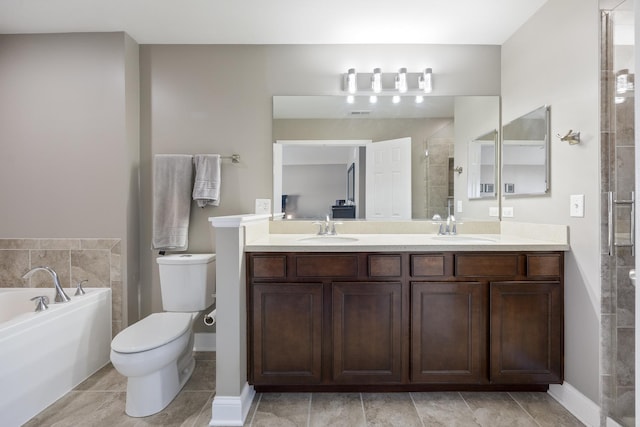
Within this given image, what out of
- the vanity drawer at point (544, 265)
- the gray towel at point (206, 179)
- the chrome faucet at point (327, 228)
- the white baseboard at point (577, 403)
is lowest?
the white baseboard at point (577, 403)

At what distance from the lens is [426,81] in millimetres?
2459

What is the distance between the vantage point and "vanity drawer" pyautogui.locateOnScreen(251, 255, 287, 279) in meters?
1.78

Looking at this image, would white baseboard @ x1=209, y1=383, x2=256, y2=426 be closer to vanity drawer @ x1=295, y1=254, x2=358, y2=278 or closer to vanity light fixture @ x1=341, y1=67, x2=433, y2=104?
vanity drawer @ x1=295, y1=254, x2=358, y2=278

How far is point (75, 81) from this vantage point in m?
2.40

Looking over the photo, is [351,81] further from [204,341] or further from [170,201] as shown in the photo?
[204,341]

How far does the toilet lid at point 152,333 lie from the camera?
1.65 m

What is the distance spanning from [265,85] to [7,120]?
6.22 feet

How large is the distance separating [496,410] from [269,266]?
57.0 inches

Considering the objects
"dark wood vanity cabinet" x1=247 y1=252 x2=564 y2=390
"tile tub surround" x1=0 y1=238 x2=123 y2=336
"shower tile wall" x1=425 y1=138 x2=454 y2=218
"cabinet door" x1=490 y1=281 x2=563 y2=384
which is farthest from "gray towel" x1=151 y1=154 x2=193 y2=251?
"cabinet door" x1=490 y1=281 x2=563 y2=384

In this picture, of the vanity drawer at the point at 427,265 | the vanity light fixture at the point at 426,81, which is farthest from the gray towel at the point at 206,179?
the vanity light fixture at the point at 426,81

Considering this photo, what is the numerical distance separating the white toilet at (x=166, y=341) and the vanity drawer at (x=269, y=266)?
59cm

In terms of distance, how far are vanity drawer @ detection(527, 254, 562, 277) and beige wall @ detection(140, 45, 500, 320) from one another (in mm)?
1348

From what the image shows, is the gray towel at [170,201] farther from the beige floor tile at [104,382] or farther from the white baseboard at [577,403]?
the white baseboard at [577,403]

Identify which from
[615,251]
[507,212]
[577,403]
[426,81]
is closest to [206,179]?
[426,81]
